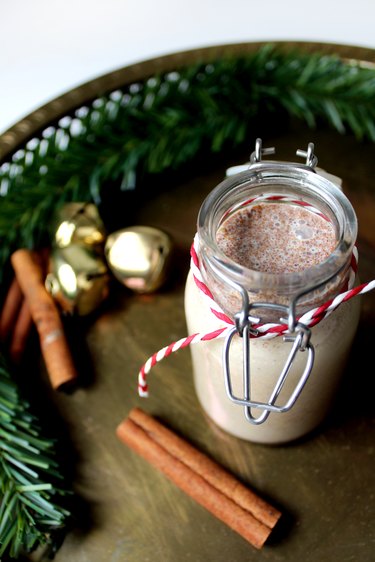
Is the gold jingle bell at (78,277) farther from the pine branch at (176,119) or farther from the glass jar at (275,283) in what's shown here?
the glass jar at (275,283)

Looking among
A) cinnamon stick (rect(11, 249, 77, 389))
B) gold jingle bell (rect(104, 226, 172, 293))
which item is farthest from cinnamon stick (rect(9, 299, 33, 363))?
gold jingle bell (rect(104, 226, 172, 293))

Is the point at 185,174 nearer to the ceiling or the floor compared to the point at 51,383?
nearer to the ceiling

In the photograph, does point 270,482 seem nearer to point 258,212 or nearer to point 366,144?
point 258,212

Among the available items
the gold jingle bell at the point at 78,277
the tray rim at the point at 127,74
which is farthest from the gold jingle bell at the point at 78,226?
the tray rim at the point at 127,74

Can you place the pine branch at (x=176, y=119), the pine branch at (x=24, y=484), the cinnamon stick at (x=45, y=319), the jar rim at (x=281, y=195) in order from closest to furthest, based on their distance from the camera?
the jar rim at (x=281, y=195), the pine branch at (x=24, y=484), the cinnamon stick at (x=45, y=319), the pine branch at (x=176, y=119)

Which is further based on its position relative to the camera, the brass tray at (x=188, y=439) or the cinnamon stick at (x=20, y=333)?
the cinnamon stick at (x=20, y=333)

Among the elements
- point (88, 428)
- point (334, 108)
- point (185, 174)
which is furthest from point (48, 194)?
point (334, 108)

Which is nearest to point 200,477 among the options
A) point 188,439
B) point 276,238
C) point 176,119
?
point 188,439

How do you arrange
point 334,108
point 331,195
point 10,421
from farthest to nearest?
point 334,108
point 10,421
point 331,195
